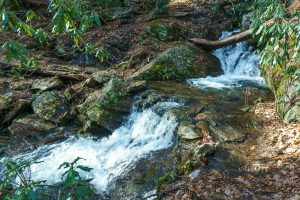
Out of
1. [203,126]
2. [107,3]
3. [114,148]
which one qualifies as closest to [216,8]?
[107,3]

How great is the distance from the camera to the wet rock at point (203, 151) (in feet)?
16.5

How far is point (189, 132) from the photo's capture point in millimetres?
6082

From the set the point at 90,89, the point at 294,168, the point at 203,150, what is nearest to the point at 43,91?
the point at 90,89

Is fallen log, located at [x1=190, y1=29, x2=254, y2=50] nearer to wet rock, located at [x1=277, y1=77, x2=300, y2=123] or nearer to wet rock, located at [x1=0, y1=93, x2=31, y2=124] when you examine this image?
wet rock, located at [x1=277, y1=77, x2=300, y2=123]

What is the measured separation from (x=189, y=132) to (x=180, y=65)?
4.63 meters

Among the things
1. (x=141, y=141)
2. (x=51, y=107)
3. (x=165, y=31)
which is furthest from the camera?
(x=165, y=31)

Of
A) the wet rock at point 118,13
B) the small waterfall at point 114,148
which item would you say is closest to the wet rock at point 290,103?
the small waterfall at point 114,148

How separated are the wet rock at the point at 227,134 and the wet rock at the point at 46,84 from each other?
17.6 feet

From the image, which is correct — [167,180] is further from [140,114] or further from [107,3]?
[107,3]

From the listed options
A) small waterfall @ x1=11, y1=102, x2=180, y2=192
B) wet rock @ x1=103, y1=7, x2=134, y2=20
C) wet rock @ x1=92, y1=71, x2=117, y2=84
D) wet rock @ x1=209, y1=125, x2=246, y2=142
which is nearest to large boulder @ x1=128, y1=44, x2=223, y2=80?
wet rock @ x1=92, y1=71, x2=117, y2=84

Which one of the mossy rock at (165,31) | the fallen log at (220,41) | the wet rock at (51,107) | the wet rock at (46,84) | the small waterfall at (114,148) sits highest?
the mossy rock at (165,31)

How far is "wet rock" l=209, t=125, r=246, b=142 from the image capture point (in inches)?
232

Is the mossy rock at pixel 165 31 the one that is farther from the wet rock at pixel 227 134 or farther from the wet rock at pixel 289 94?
the wet rock at pixel 227 134

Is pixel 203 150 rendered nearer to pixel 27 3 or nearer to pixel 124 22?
pixel 124 22
